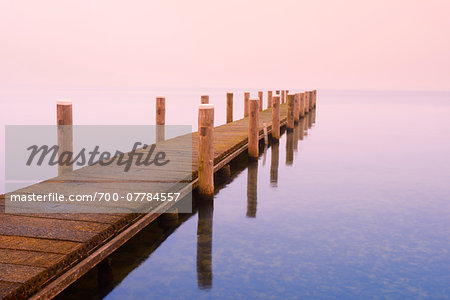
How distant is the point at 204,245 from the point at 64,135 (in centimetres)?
259

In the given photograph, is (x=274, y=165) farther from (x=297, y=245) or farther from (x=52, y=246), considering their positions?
(x=52, y=246)

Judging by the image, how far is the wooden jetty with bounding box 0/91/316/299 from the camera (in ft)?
10.5

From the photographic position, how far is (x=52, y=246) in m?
3.71

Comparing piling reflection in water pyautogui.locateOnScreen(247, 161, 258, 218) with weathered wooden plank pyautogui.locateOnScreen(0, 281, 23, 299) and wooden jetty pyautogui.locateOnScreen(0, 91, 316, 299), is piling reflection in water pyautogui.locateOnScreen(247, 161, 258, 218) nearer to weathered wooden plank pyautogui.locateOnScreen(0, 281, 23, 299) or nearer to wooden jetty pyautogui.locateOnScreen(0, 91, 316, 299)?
wooden jetty pyautogui.locateOnScreen(0, 91, 316, 299)

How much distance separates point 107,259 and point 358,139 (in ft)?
54.2

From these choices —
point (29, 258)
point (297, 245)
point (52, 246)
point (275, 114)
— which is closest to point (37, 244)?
point (52, 246)

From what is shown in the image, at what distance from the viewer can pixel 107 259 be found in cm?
470

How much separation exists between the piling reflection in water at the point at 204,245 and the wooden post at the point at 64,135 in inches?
81.6

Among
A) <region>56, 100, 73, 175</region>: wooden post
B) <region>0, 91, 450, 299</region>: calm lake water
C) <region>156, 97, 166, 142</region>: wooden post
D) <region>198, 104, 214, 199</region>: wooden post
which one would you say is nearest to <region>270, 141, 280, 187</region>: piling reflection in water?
<region>0, 91, 450, 299</region>: calm lake water

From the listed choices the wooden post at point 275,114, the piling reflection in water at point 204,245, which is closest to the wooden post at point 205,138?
the piling reflection in water at point 204,245

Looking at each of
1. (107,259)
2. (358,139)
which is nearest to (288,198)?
(107,259)

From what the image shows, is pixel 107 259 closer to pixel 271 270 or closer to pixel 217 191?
pixel 271 270

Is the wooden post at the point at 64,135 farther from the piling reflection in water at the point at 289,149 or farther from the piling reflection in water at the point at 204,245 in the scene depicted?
the piling reflection in water at the point at 289,149

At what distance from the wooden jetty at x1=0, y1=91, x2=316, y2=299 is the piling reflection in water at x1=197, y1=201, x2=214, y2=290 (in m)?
0.83
